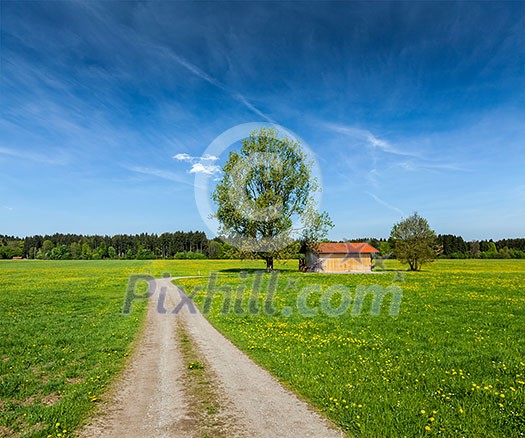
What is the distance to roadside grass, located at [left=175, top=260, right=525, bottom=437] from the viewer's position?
7.29m

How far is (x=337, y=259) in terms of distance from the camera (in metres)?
64.1

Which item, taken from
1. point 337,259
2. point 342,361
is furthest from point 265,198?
point 342,361

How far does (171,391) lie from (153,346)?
207 inches

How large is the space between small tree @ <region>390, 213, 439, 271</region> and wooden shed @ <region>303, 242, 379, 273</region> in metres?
8.71

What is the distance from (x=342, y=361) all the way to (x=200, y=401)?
5260mm

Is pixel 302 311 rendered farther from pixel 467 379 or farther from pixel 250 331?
pixel 467 379

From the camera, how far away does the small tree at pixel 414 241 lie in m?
67.4

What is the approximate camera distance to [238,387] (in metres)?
9.30

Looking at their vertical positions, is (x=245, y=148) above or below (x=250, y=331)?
above

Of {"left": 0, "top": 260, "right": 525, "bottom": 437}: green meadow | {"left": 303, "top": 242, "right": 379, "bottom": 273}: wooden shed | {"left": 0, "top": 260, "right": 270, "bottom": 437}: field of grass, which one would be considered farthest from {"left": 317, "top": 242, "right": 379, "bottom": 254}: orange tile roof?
{"left": 0, "top": 260, "right": 270, "bottom": 437}: field of grass

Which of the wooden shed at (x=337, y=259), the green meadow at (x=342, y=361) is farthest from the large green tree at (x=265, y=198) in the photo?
the green meadow at (x=342, y=361)

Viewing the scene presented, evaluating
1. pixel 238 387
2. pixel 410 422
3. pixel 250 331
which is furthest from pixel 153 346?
pixel 410 422

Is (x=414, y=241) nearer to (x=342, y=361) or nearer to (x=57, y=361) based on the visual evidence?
(x=342, y=361)

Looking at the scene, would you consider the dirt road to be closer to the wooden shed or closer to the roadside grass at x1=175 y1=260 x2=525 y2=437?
the roadside grass at x1=175 y1=260 x2=525 y2=437
